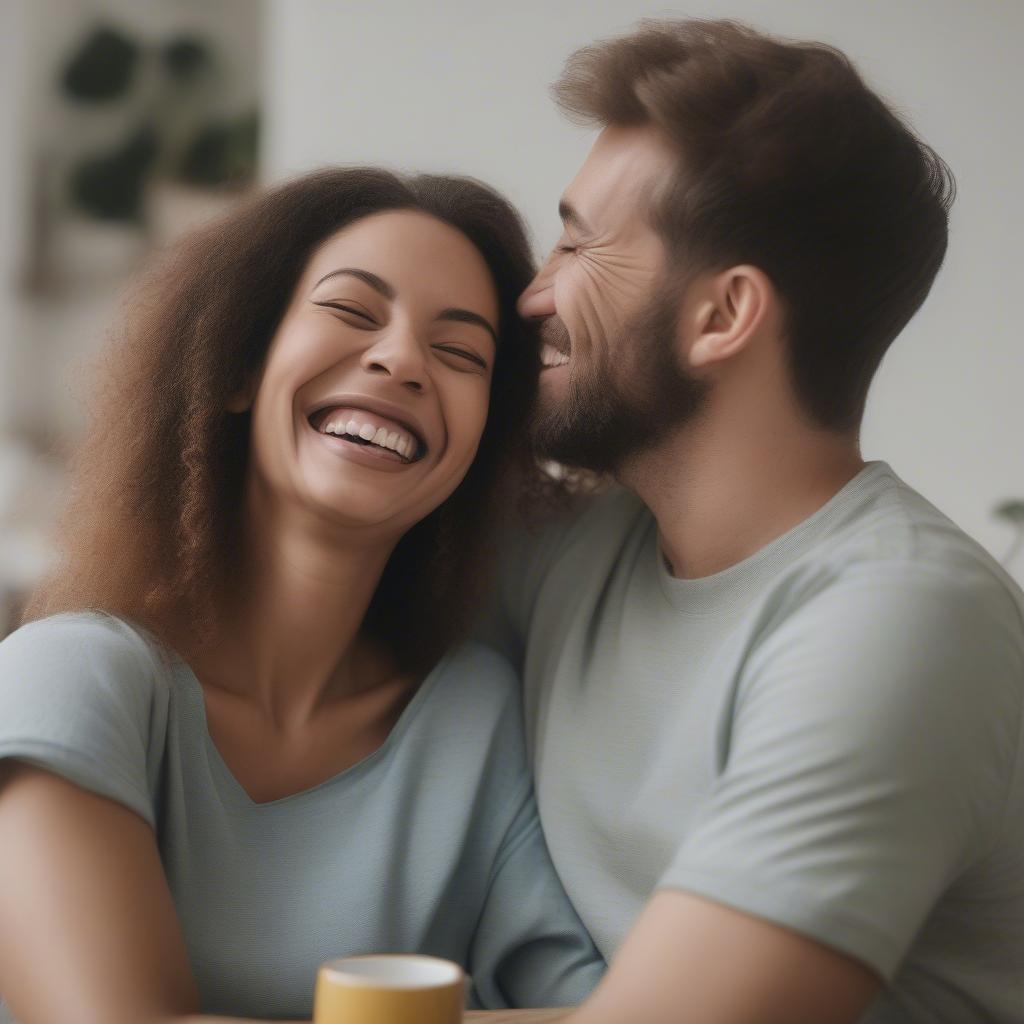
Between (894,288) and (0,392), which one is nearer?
(894,288)

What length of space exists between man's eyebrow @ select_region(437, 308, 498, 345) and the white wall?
2.63 feet

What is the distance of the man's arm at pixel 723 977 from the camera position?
1.10 meters

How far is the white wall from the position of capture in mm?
2557

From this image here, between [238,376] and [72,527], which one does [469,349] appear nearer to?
[238,376]

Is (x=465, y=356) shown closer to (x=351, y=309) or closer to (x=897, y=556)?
(x=351, y=309)

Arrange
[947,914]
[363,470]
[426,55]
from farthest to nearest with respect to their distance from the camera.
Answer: [426,55], [363,470], [947,914]

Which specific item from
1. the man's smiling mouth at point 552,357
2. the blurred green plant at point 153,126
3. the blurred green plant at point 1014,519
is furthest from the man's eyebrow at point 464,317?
the blurred green plant at point 153,126

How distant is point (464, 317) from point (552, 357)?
0.16m

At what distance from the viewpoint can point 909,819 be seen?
1.16m

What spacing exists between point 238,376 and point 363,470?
0.67ft

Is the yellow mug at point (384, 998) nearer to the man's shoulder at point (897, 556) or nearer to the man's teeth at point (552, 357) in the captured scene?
the man's shoulder at point (897, 556)

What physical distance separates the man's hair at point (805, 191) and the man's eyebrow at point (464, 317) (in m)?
0.23

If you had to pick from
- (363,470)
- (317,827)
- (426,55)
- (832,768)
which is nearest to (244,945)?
(317,827)

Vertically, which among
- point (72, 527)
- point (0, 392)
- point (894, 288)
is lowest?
point (0, 392)
